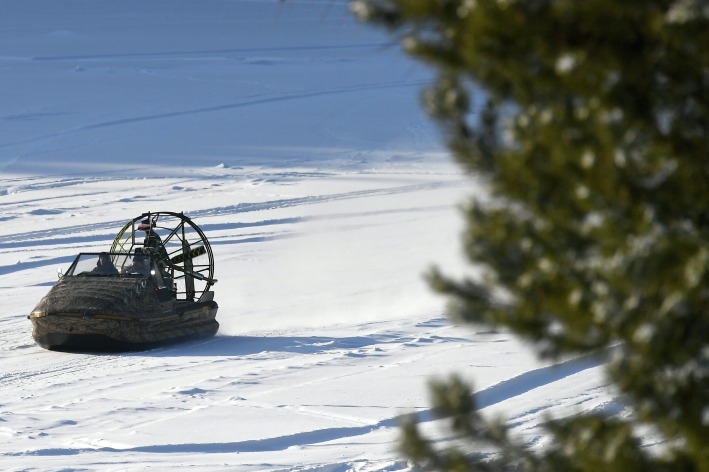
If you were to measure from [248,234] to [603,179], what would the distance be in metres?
17.2

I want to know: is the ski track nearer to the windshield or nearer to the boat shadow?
the windshield

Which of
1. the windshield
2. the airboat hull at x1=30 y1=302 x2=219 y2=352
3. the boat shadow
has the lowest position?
the boat shadow

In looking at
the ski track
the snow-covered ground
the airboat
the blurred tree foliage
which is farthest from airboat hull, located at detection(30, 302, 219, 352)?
the blurred tree foliage

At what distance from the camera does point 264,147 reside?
2673 centimetres

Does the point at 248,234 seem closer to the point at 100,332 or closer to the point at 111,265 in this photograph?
the point at 111,265

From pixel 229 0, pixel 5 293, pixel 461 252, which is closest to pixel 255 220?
pixel 5 293

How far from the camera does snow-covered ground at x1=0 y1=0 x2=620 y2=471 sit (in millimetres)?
8344

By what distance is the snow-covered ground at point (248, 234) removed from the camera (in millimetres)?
8344

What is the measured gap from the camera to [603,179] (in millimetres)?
1935

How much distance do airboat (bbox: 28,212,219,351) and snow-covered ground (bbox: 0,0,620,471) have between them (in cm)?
21

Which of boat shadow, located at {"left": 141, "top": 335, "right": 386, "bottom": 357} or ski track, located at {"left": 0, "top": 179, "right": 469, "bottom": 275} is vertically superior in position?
ski track, located at {"left": 0, "top": 179, "right": 469, "bottom": 275}

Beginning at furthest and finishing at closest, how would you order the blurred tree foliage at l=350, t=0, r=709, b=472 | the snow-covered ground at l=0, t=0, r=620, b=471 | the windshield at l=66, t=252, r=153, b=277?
the windshield at l=66, t=252, r=153, b=277 < the snow-covered ground at l=0, t=0, r=620, b=471 < the blurred tree foliage at l=350, t=0, r=709, b=472

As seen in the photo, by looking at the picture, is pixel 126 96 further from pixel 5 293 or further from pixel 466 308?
pixel 466 308

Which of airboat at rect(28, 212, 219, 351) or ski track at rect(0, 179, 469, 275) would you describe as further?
ski track at rect(0, 179, 469, 275)
